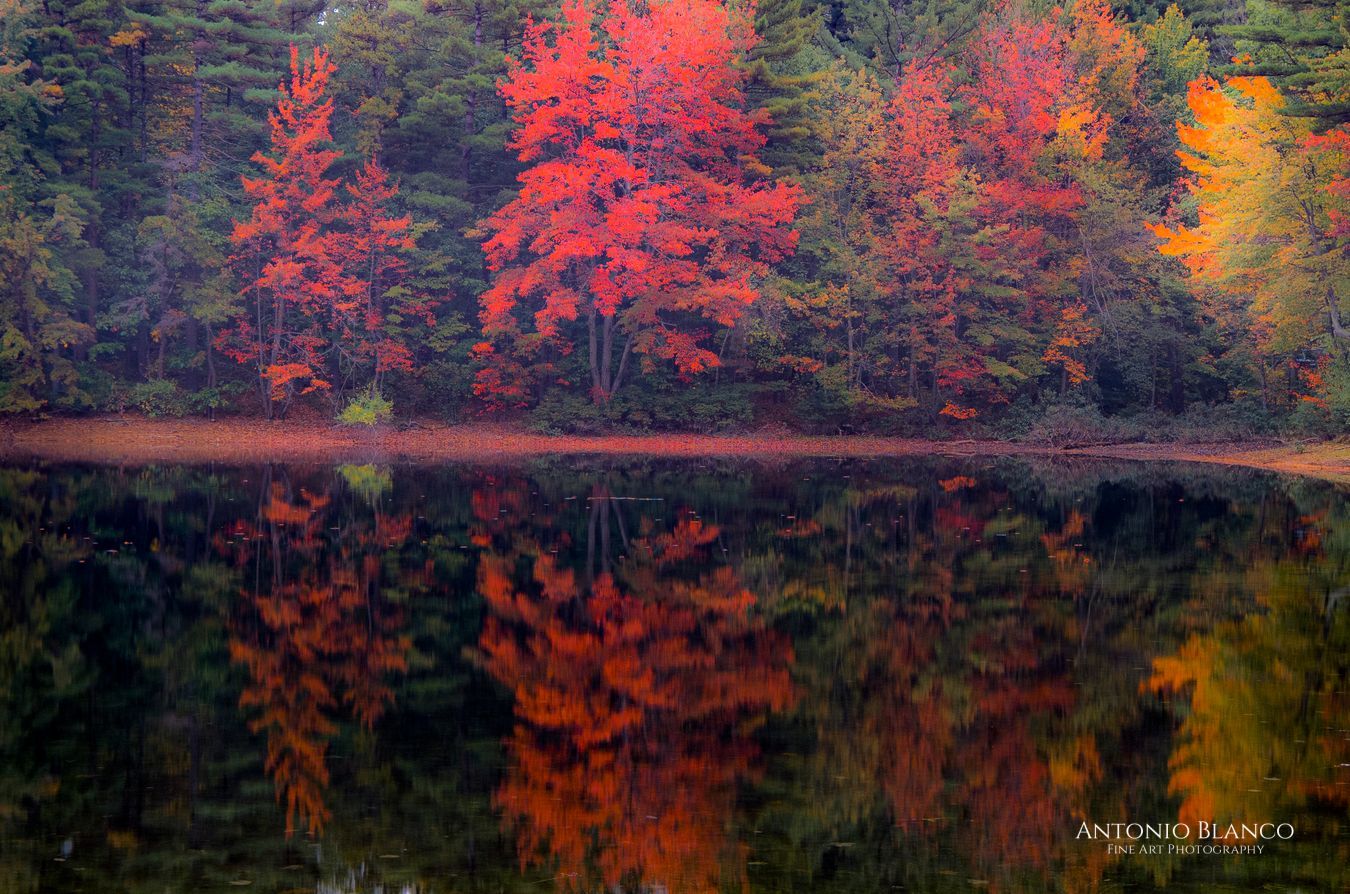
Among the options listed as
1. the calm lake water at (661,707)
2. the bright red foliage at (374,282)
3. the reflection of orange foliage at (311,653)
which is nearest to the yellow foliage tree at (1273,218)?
the calm lake water at (661,707)

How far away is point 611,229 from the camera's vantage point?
4162 cm

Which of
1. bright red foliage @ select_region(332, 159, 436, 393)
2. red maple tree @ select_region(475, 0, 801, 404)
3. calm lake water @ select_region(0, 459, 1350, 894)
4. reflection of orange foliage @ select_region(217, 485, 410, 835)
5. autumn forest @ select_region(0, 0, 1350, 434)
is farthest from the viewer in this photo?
bright red foliage @ select_region(332, 159, 436, 393)

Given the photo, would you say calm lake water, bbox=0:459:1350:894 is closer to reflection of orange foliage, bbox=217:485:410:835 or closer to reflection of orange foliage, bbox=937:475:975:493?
reflection of orange foliage, bbox=217:485:410:835

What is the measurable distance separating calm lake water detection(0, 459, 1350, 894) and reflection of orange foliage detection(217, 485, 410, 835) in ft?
0.16

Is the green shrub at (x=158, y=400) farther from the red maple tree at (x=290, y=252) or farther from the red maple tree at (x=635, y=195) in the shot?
the red maple tree at (x=635, y=195)

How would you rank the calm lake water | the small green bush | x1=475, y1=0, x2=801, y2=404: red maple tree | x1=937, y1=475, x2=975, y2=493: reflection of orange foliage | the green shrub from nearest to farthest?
1. the calm lake water
2. x1=937, y1=475, x2=975, y2=493: reflection of orange foliage
3. x1=475, y1=0, x2=801, y2=404: red maple tree
4. the small green bush
5. the green shrub

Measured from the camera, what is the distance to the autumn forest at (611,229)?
4231 centimetres

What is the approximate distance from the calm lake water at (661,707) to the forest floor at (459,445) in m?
17.7

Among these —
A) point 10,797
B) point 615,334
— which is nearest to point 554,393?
point 615,334

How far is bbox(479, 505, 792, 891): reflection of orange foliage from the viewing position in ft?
25.7

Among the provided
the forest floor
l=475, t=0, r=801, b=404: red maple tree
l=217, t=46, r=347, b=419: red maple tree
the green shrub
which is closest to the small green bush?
the forest floor

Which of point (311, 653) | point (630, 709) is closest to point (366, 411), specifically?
point (311, 653)

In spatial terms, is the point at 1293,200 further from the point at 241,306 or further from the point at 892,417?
the point at 241,306

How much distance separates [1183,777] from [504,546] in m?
12.1
